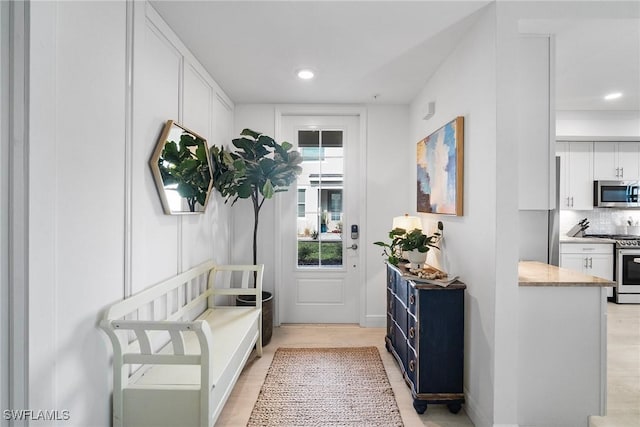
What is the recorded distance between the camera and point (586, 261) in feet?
14.3

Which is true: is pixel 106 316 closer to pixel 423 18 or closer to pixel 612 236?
pixel 423 18

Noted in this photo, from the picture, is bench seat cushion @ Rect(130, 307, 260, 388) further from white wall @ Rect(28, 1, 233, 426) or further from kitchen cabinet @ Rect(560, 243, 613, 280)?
kitchen cabinet @ Rect(560, 243, 613, 280)

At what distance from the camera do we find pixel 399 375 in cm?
262

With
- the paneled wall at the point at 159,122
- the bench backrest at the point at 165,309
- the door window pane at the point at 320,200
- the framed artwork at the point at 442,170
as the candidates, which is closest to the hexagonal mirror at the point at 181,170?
the paneled wall at the point at 159,122

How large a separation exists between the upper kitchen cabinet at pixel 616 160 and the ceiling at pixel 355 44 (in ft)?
4.46

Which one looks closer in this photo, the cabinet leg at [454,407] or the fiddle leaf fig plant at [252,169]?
the cabinet leg at [454,407]

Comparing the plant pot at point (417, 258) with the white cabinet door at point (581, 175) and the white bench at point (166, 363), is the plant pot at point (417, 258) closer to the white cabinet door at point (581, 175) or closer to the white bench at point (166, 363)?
the white bench at point (166, 363)

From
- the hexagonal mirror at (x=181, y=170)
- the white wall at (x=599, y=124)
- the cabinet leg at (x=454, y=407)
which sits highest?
the white wall at (x=599, y=124)

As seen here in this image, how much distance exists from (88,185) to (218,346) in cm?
126

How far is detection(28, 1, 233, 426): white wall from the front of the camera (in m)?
1.19

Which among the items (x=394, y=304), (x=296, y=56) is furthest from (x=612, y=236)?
(x=296, y=56)

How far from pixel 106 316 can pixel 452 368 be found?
2.05 metres

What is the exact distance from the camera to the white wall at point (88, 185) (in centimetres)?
119

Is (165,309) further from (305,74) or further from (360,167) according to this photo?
(360,167)
